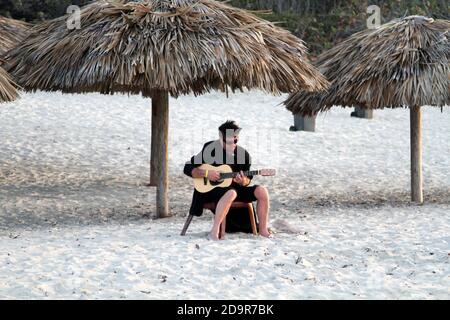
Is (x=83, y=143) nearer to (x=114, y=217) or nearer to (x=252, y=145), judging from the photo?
(x=252, y=145)

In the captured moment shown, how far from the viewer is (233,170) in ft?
26.0

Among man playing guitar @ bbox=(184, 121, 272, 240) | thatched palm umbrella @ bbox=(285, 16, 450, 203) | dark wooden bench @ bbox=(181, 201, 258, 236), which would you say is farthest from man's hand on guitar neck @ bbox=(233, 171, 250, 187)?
thatched palm umbrella @ bbox=(285, 16, 450, 203)

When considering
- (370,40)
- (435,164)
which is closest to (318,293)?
(370,40)

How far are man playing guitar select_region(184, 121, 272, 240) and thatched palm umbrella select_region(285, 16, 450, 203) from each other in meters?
2.80

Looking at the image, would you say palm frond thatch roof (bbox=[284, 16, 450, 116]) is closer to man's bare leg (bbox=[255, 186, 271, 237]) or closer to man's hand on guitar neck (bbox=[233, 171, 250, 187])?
man's bare leg (bbox=[255, 186, 271, 237])

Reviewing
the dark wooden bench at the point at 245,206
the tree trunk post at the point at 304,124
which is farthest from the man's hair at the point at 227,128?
the tree trunk post at the point at 304,124

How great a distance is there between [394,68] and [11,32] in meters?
4.69

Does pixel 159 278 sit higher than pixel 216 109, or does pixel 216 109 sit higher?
pixel 216 109

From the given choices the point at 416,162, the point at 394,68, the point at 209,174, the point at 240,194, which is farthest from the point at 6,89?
the point at 416,162

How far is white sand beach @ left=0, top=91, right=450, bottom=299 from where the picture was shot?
21.6 ft

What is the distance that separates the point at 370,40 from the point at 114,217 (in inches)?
125

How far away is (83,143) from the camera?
14383 millimetres

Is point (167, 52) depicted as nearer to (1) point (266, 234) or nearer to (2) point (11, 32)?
(1) point (266, 234)

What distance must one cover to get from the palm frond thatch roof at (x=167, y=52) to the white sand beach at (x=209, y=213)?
50.4 inches
